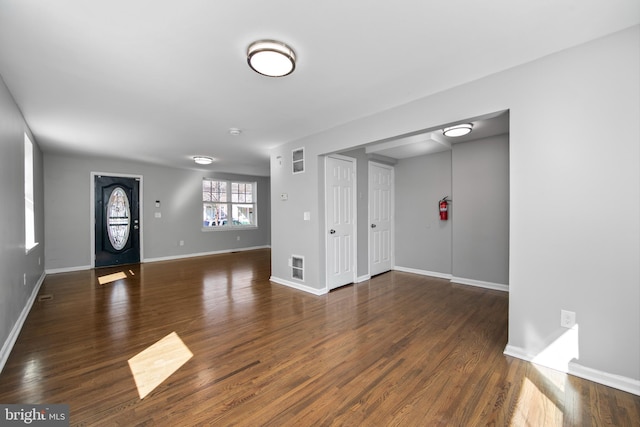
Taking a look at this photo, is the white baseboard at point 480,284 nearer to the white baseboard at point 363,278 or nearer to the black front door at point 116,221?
the white baseboard at point 363,278

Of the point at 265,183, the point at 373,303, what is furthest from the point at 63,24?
the point at 265,183

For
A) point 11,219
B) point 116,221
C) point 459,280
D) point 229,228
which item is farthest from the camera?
point 229,228

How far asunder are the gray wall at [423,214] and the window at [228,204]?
4.99 m

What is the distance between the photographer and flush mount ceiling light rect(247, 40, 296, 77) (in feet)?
6.26

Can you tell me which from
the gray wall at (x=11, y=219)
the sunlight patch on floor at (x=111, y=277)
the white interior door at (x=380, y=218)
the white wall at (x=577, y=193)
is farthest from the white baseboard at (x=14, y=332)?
the white interior door at (x=380, y=218)

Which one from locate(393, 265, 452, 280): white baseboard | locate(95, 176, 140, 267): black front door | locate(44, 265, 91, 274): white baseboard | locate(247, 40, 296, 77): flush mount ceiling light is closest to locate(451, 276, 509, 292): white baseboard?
locate(393, 265, 452, 280): white baseboard

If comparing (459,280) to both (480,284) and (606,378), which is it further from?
(606,378)

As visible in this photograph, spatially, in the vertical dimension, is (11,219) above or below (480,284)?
above

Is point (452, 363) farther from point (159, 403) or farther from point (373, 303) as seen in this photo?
point (159, 403)

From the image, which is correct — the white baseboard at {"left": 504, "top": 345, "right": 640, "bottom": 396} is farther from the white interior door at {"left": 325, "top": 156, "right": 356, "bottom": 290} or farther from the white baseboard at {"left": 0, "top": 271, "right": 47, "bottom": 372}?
the white baseboard at {"left": 0, "top": 271, "right": 47, "bottom": 372}

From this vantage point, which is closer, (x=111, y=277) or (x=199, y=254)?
(x=111, y=277)

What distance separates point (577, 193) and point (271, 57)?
242 centimetres

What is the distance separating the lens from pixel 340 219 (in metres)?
4.51

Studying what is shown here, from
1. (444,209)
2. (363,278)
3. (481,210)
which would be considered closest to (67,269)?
(363,278)
